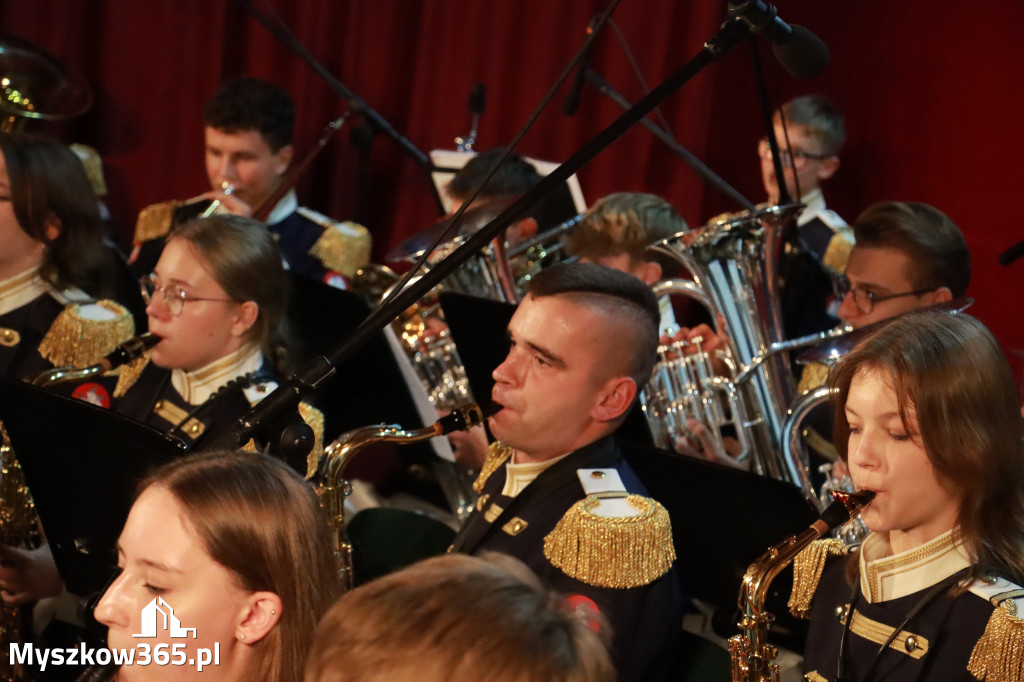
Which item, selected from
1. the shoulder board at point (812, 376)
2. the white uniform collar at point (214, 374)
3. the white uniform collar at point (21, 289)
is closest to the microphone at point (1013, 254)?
the shoulder board at point (812, 376)

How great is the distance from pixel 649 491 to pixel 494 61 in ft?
7.59

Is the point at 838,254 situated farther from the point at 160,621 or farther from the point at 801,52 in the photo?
the point at 160,621

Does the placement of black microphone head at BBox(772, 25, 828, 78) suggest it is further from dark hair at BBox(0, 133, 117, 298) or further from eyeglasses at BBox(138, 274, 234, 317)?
dark hair at BBox(0, 133, 117, 298)

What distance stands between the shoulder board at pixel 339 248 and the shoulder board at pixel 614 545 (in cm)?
205

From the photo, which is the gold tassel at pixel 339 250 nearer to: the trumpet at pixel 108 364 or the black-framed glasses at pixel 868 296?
the trumpet at pixel 108 364

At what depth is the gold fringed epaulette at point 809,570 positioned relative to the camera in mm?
1798

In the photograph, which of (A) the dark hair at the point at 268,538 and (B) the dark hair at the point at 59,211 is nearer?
(A) the dark hair at the point at 268,538

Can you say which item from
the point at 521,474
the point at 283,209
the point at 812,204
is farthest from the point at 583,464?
the point at 283,209

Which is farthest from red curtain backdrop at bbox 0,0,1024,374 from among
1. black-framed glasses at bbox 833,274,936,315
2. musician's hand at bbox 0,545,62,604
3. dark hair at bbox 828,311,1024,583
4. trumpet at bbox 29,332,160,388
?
musician's hand at bbox 0,545,62,604

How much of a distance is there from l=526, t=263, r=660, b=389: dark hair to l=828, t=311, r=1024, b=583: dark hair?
54 cm

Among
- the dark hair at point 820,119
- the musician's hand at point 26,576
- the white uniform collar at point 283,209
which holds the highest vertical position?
the dark hair at point 820,119

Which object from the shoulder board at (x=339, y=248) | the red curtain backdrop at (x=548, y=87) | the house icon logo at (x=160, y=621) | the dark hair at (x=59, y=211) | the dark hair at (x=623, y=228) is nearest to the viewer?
the house icon logo at (x=160, y=621)

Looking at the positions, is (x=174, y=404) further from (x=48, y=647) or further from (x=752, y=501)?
(x=752, y=501)

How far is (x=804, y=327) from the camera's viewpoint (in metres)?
3.10
